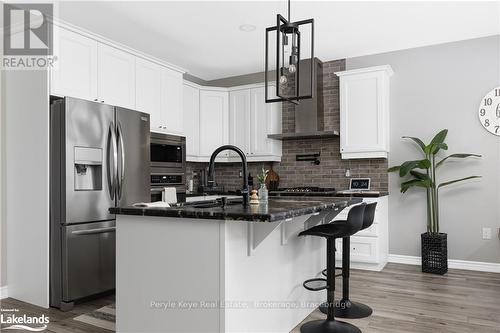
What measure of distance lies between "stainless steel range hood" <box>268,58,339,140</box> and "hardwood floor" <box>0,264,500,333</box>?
1.92 meters

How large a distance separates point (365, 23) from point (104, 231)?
3361mm

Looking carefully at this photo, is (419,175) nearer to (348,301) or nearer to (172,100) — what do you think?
(348,301)

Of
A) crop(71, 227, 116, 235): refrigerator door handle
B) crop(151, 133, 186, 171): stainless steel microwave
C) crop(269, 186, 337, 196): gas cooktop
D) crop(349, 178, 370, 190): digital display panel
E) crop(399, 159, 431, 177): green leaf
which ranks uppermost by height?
crop(151, 133, 186, 171): stainless steel microwave

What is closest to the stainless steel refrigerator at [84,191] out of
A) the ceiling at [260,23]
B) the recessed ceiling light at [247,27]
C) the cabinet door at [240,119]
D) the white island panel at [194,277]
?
the ceiling at [260,23]

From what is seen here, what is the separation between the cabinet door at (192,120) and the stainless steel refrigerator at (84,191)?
5.53 feet

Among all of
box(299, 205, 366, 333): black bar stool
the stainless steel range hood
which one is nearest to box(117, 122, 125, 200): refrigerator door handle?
box(299, 205, 366, 333): black bar stool

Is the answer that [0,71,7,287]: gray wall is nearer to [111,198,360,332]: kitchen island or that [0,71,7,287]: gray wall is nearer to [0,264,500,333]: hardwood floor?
[0,264,500,333]: hardwood floor

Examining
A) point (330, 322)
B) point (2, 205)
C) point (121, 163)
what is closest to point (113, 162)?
point (121, 163)

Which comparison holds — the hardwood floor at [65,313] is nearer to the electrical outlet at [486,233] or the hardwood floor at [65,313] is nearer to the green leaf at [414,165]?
the green leaf at [414,165]

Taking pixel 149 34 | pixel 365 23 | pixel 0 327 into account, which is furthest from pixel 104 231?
pixel 365 23

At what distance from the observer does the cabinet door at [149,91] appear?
14.8 ft

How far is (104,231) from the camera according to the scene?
3596 millimetres

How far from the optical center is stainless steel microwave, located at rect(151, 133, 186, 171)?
4668 millimetres

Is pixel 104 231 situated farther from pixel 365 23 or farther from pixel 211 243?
pixel 365 23
